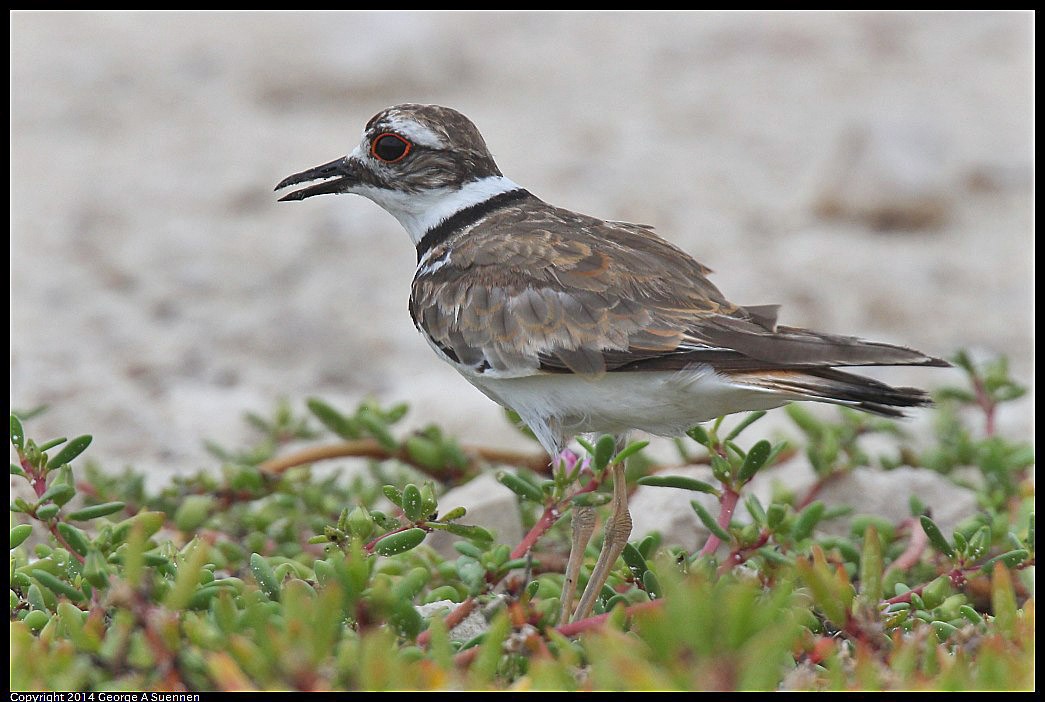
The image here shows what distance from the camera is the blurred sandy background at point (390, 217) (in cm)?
588

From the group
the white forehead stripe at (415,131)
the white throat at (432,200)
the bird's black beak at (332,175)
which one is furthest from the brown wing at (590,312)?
the bird's black beak at (332,175)

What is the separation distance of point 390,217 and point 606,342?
407 centimetres

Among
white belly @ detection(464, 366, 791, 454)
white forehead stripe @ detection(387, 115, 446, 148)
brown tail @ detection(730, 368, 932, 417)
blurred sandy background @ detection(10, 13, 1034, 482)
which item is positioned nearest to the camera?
brown tail @ detection(730, 368, 932, 417)

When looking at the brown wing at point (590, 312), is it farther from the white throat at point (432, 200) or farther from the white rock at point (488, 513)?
the white rock at point (488, 513)

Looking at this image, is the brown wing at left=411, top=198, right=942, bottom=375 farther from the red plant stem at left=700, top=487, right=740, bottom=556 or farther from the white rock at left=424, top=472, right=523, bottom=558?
the white rock at left=424, top=472, right=523, bottom=558

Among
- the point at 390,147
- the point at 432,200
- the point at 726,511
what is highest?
the point at 390,147

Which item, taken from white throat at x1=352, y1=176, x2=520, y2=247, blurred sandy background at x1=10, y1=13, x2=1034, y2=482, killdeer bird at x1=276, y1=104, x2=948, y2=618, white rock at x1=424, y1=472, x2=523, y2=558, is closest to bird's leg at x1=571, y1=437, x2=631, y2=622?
killdeer bird at x1=276, y1=104, x2=948, y2=618

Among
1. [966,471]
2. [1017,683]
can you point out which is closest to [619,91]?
[966,471]

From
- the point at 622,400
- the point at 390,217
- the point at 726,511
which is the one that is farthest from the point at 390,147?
the point at 390,217

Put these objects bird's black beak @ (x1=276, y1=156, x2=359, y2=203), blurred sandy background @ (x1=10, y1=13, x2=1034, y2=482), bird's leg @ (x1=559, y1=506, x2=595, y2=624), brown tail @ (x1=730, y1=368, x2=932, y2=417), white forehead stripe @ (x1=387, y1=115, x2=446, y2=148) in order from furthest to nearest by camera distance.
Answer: blurred sandy background @ (x1=10, y1=13, x2=1034, y2=482) → bird's black beak @ (x1=276, y1=156, x2=359, y2=203) → white forehead stripe @ (x1=387, y1=115, x2=446, y2=148) → bird's leg @ (x1=559, y1=506, x2=595, y2=624) → brown tail @ (x1=730, y1=368, x2=932, y2=417)

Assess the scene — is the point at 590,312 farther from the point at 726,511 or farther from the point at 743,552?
the point at 743,552

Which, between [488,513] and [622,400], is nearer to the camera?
[622,400]

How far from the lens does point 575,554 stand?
10.6ft

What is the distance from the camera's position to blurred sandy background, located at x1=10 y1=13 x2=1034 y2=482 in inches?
231
